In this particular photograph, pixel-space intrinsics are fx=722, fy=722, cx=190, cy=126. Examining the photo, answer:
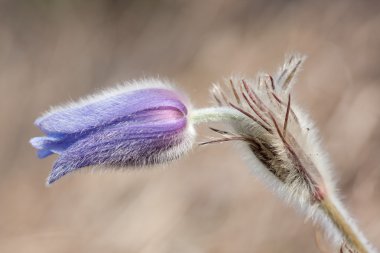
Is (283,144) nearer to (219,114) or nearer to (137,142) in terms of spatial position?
(219,114)

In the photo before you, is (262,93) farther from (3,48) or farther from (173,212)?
(3,48)

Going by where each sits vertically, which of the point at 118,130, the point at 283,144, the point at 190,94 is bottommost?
the point at 283,144

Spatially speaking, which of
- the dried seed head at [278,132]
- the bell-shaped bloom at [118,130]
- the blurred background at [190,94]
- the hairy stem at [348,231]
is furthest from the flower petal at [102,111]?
the blurred background at [190,94]

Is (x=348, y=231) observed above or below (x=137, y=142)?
below

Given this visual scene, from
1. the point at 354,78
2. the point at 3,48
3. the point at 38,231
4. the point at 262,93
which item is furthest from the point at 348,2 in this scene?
the point at 262,93

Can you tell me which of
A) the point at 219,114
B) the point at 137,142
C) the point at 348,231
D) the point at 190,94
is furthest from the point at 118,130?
the point at 190,94

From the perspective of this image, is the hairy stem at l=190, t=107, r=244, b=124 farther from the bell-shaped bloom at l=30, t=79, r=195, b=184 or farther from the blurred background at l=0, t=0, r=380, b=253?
the blurred background at l=0, t=0, r=380, b=253

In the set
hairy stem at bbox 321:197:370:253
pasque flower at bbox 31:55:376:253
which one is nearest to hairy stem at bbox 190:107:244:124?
pasque flower at bbox 31:55:376:253
